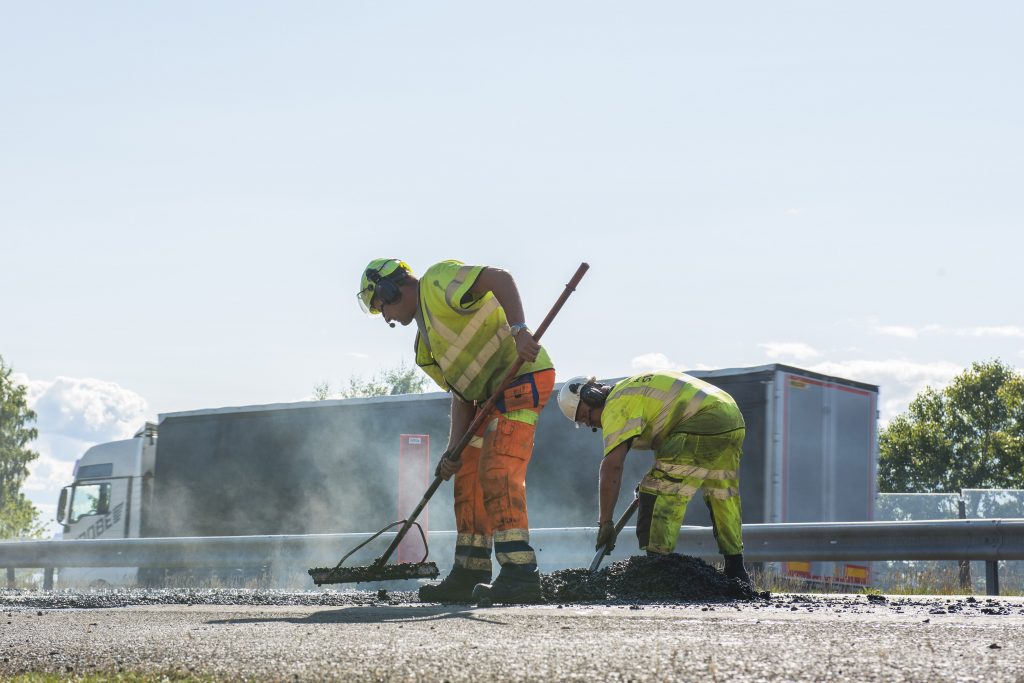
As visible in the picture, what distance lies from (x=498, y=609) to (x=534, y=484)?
30.0ft

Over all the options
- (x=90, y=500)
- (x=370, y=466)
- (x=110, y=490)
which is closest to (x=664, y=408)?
(x=370, y=466)

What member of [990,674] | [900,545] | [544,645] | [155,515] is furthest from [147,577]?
[990,674]

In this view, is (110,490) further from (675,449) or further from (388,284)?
(388,284)

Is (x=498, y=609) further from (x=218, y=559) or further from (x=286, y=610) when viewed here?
(x=218, y=559)

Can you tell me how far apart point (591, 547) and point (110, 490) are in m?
10.6

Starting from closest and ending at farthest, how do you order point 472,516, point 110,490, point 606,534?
point 472,516, point 606,534, point 110,490

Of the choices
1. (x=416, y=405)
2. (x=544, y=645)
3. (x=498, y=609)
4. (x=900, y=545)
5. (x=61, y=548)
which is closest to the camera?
(x=544, y=645)

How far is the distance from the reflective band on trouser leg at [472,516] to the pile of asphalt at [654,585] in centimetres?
41

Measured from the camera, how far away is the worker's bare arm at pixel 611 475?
7.03 metres

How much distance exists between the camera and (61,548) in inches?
567

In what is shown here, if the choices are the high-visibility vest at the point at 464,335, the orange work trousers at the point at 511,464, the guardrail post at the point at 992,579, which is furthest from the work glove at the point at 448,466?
the guardrail post at the point at 992,579

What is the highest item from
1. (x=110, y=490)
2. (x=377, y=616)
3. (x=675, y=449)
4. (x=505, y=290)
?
(x=505, y=290)

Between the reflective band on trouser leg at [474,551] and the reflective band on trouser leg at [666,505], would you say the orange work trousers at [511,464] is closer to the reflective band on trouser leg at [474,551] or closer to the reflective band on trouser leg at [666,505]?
the reflective band on trouser leg at [474,551]

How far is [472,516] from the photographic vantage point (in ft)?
22.4
